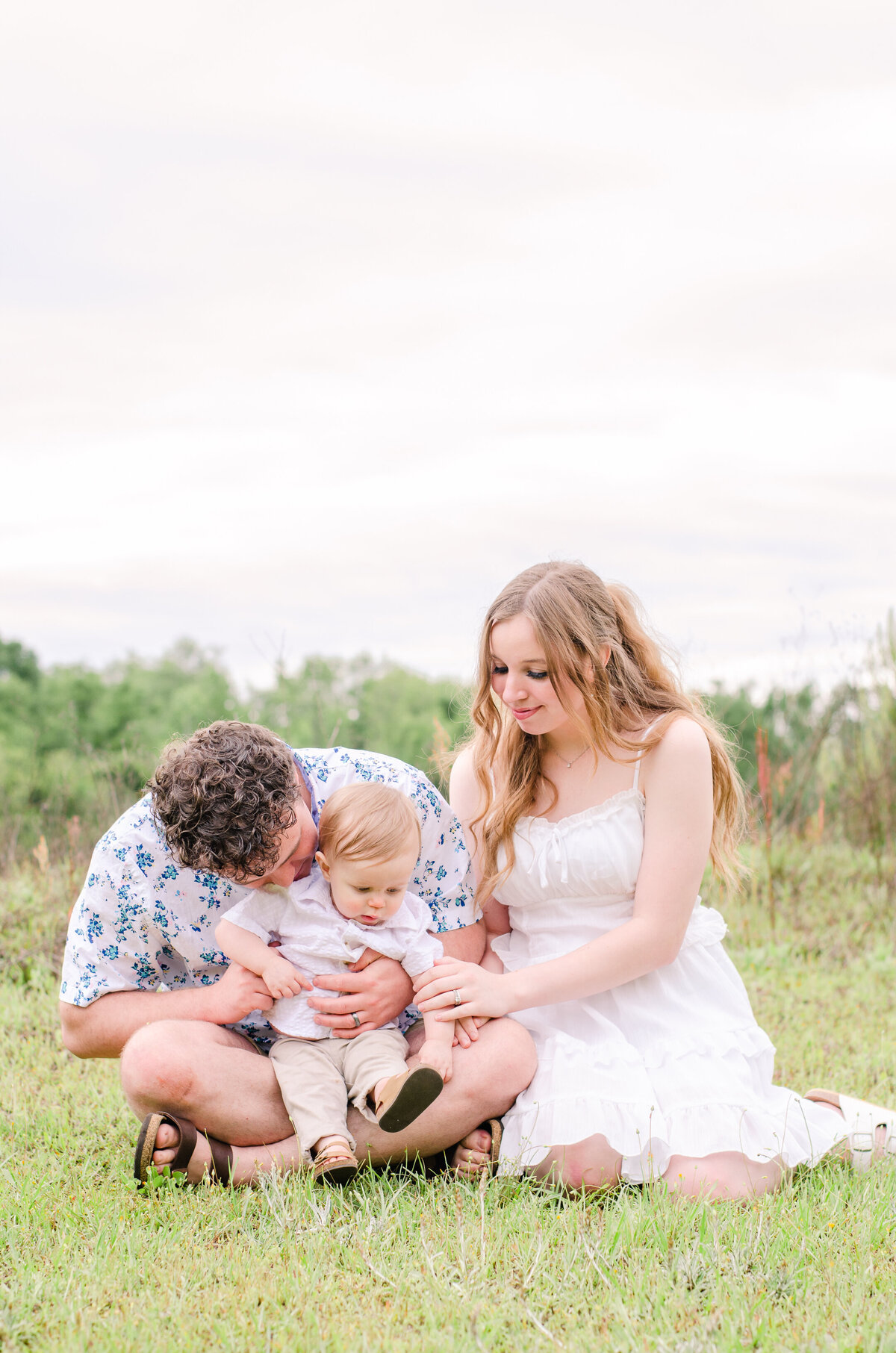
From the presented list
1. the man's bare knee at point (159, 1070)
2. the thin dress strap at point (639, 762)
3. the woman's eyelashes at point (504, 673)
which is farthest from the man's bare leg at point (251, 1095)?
the woman's eyelashes at point (504, 673)

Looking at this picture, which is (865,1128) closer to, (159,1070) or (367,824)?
(367,824)

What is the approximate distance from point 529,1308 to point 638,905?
3.52ft

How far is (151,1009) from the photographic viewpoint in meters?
2.92

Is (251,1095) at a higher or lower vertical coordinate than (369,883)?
lower

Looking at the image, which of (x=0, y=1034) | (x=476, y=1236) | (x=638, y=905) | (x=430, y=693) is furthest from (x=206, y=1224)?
(x=430, y=693)

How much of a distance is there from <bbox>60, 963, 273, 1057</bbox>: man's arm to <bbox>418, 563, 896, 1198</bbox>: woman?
0.43 meters

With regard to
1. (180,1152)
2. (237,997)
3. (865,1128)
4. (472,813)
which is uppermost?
(472,813)

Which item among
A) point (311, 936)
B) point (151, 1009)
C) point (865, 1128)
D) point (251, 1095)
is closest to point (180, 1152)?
point (251, 1095)

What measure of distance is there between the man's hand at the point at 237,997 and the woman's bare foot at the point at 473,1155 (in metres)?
0.59

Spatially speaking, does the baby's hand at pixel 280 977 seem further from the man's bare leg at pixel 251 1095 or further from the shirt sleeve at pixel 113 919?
the shirt sleeve at pixel 113 919

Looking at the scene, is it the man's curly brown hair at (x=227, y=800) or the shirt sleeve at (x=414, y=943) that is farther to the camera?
the shirt sleeve at (x=414, y=943)

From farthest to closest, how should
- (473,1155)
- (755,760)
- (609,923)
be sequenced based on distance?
(755,760)
(609,923)
(473,1155)

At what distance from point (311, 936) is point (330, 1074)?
321mm

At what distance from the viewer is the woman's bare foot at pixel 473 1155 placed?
2.82m
